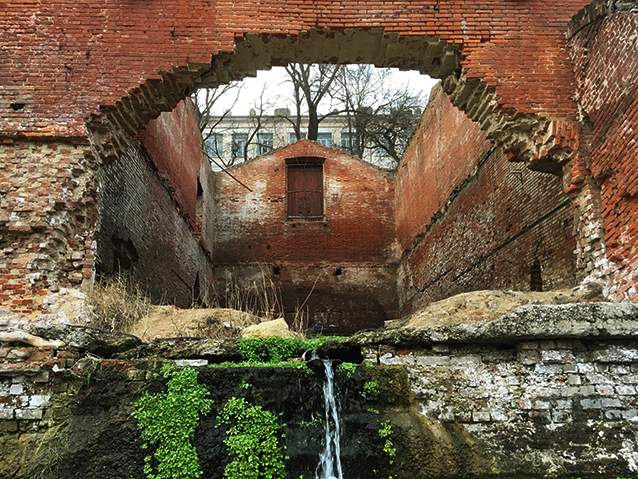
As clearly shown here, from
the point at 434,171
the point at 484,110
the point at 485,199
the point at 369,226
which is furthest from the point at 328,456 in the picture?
the point at 369,226

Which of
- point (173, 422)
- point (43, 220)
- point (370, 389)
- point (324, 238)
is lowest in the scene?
point (173, 422)

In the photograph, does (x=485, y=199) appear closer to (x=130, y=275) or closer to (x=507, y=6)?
(x=507, y=6)

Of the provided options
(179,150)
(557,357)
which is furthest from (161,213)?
(557,357)

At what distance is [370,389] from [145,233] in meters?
7.96

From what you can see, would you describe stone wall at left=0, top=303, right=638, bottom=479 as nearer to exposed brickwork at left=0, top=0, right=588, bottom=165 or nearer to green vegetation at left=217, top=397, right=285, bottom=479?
green vegetation at left=217, top=397, right=285, bottom=479

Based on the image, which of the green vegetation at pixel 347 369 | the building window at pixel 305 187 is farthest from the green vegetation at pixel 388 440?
the building window at pixel 305 187

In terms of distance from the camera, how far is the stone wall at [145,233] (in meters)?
9.20

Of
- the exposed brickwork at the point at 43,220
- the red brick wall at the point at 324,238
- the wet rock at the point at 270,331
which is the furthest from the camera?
the red brick wall at the point at 324,238

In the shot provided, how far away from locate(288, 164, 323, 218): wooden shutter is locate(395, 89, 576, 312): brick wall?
3.26m

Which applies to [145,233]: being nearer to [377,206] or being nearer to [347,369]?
[347,369]

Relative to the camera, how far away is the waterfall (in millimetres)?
4297

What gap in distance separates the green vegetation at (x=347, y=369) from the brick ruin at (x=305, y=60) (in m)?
4.21

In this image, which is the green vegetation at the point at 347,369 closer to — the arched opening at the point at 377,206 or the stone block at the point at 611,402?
the stone block at the point at 611,402

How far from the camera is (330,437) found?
4434 millimetres
